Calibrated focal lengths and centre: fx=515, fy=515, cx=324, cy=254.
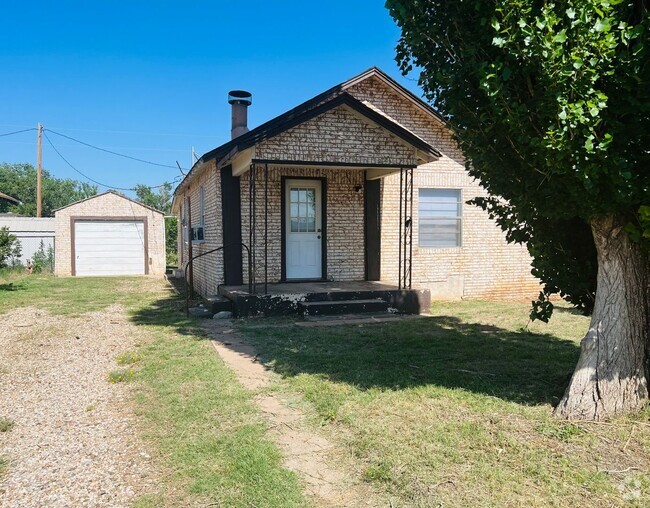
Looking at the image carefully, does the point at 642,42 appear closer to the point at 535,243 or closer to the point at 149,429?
the point at 535,243

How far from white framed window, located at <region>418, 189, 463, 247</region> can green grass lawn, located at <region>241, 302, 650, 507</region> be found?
5148mm

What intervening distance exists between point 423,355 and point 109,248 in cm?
1739

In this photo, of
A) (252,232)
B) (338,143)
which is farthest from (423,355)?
(252,232)

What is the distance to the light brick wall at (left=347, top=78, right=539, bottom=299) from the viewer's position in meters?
12.1

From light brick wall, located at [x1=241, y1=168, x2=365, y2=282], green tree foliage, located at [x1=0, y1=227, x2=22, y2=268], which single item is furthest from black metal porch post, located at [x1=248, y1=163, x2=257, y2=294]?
green tree foliage, located at [x1=0, y1=227, x2=22, y2=268]

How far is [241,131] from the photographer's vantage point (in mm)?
13422

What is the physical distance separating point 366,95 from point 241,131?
134 inches

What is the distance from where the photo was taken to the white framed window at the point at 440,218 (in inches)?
489

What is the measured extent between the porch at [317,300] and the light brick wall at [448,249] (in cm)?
190

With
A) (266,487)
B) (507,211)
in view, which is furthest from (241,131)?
(266,487)

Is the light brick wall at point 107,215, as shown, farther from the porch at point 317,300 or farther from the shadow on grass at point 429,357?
the shadow on grass at point 429,357

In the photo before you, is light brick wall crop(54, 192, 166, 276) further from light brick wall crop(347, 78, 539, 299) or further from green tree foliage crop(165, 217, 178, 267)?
light brick wall crop(347, 78, 539, 299)

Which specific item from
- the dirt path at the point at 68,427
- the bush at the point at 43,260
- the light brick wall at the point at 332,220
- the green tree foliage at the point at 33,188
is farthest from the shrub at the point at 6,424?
the green tree foliage at the point at 33,188

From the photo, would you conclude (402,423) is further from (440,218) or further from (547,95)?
(440,218)
